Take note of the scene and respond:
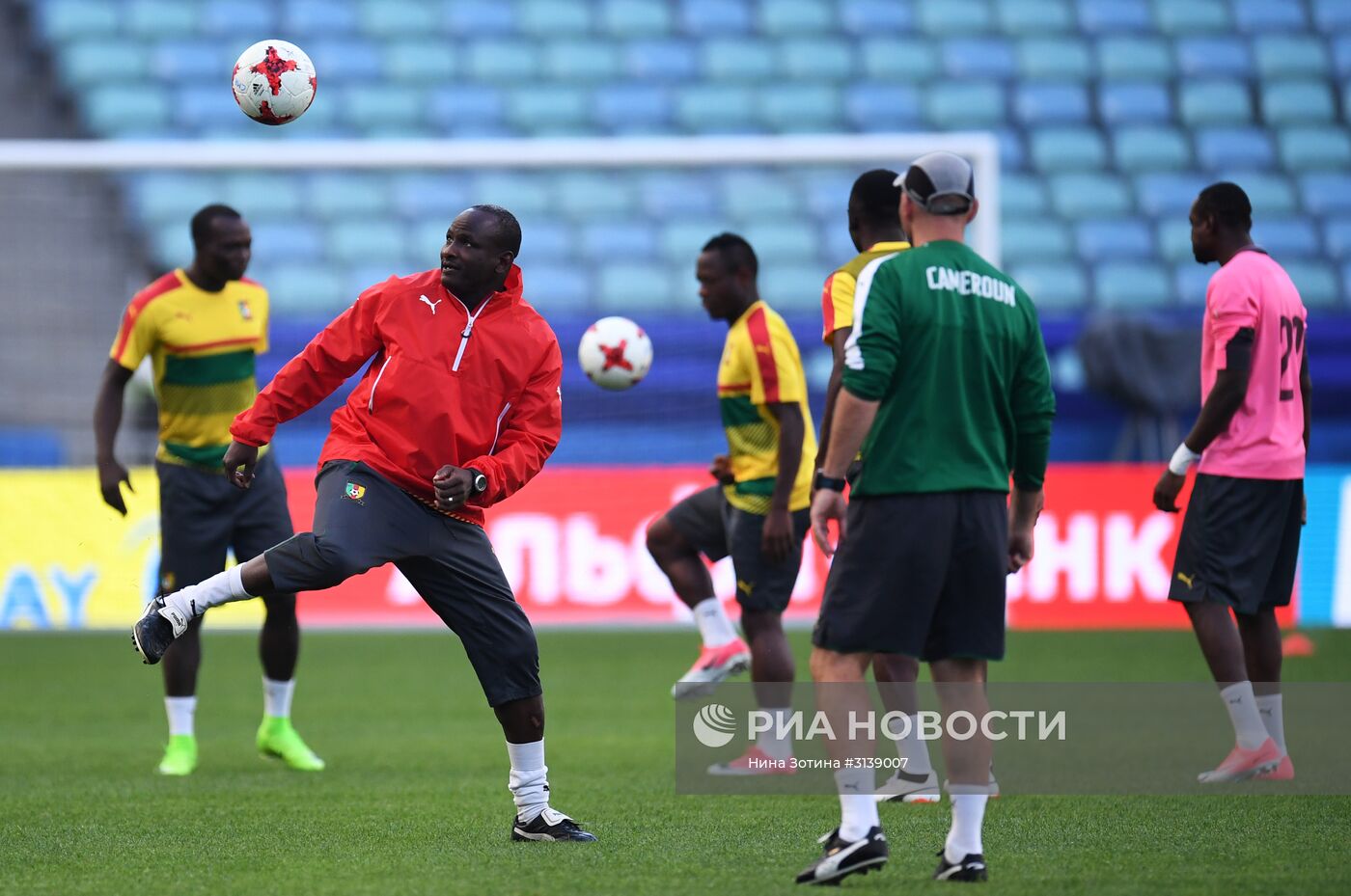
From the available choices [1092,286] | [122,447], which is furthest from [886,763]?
[1092,286]

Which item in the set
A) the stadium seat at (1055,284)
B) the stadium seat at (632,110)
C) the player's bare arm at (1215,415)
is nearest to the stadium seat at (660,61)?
the stadium seat at (632,110)

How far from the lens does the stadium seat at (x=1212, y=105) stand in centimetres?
2127

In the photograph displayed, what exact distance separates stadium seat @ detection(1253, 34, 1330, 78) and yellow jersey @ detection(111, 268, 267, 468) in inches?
670

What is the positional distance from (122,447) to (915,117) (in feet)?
33.6

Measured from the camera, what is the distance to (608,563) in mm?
13992

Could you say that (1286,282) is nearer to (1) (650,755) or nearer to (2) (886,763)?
(2) (886,763)

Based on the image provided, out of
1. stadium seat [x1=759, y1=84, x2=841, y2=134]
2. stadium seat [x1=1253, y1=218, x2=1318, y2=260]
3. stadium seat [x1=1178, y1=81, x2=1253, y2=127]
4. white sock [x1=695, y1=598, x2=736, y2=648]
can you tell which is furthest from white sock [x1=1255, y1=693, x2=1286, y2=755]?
stadium seat [x1=1178, y1=81, x2=1253, y2=127]

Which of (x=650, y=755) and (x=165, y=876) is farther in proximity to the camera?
(x=650, y=755)

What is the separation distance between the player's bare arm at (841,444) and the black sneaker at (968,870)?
3.29 ft

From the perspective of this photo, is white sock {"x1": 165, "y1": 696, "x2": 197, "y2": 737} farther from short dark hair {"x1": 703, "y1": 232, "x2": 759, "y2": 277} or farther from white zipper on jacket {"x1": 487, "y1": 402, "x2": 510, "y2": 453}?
short dark hair {"x1": 703, "y1": 232, "x2": 759, "y2": 277}

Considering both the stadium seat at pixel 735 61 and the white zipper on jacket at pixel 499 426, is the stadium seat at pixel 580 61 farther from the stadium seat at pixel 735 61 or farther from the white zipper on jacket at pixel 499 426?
the white zipper on jacket at pixel 499 426

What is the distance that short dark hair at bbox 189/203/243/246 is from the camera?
799 cm

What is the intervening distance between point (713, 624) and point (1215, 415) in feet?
8.47

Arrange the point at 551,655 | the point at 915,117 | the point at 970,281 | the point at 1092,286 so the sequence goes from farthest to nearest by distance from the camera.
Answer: the point at 915,117
the point at 1092,286
the point at 551,655
the point at 970,281
